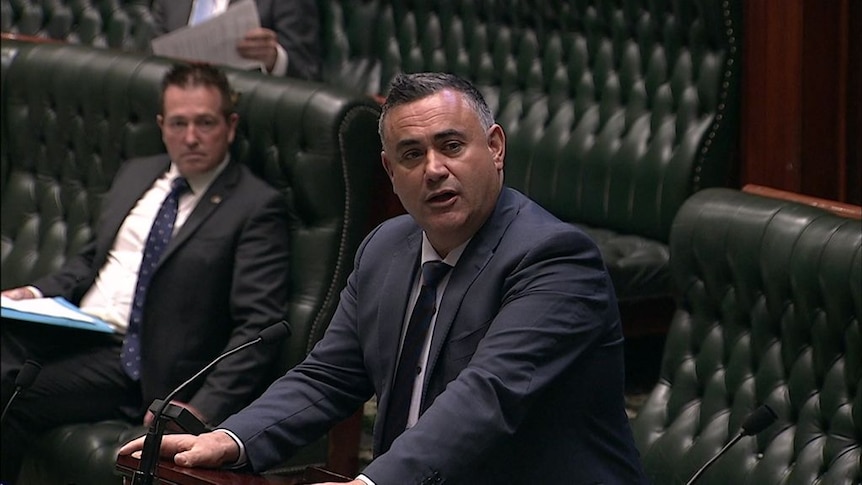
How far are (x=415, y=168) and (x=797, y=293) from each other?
712 millimetres

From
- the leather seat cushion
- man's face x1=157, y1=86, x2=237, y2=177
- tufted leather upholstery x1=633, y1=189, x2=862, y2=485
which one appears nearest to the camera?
tufted leather upholstery x1=633, y1=189, x2=862, y2=485

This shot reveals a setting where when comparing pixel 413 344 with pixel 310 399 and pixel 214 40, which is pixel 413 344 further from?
pixel 214 40

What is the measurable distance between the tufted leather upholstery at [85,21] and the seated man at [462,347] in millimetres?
3018

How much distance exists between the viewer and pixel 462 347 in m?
2.14

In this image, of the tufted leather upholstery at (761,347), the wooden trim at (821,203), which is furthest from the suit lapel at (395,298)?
the wooden trim at (821,203)

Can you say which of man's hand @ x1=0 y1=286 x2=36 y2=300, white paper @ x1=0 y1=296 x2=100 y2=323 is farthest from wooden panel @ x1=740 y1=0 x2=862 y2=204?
man's hand @ x1=0 y1=286 x2=36 y2=300

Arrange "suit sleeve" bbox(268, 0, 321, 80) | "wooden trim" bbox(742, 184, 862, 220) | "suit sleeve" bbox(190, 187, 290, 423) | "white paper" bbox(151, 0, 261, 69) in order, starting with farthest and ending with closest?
"suit sleeve" bbox(268, 0, 321, 80) < "white paper" bbox(151, 0, 261, 69) < "suit sleeve" bbox(190, 187, 290, 423) < "wooden trim" bbox(742, 184, 862, 220)

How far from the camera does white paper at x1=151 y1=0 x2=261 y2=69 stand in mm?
3963

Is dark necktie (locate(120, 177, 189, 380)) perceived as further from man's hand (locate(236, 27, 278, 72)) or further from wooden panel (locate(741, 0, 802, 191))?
wooden panel (locate(741, 0, 802, 191))

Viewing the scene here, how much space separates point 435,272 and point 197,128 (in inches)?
53.0

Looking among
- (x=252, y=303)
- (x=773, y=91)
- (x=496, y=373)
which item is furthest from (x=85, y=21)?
(x=496, y=373)

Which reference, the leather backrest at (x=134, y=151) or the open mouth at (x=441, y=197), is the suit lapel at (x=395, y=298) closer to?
the open mouth at (x=441, y=197)

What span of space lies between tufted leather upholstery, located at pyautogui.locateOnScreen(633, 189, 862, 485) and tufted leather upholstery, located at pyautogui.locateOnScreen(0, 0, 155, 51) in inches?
110

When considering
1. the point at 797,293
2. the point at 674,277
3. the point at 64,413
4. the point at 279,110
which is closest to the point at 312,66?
the point at 279,110
